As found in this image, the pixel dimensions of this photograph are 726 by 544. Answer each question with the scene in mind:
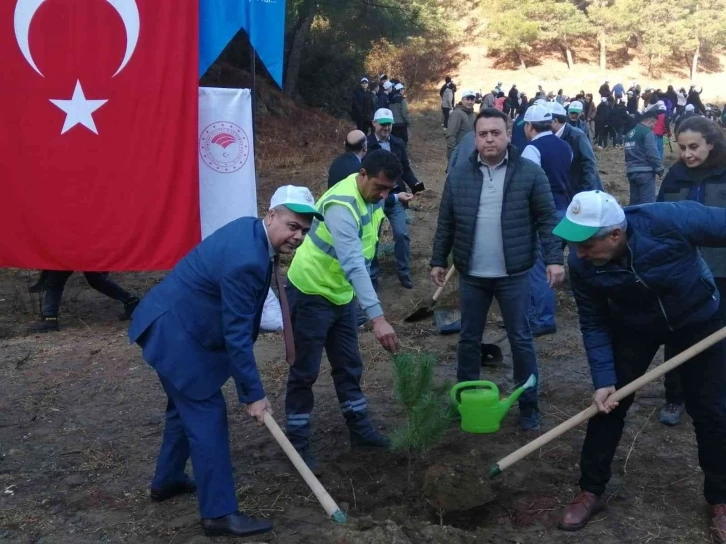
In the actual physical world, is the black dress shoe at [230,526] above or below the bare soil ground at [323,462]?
above

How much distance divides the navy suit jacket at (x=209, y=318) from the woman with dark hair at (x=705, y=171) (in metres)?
2.36

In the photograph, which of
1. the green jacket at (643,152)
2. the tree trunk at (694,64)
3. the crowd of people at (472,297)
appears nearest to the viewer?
the crowd of people at (472,297)

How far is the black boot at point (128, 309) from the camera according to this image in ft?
23.4

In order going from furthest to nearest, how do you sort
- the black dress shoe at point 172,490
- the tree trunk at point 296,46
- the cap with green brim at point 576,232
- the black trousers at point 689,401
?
1. the tree trunk at point 296,46
2. the black dress shoe at point 172,490
3. the black trousers at point 689,401
4. the cap with green brim at point 576,232

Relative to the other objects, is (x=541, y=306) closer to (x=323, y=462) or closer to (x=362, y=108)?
(x=323, y=462)

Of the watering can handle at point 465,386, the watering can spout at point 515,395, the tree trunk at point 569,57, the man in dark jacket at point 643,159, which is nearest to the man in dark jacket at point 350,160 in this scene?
the watering can handle at point 465,386

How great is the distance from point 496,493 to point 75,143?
4644 mm

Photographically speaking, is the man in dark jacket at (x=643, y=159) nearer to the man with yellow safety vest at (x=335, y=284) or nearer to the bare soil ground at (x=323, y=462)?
the bare soil ground at (x=323, y=462)

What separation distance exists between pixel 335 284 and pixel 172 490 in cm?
130

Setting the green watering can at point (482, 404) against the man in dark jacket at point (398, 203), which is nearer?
the green watering can at point (482, 404)

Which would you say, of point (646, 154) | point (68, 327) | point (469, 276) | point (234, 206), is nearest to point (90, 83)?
point (234, 206)

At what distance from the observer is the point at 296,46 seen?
67.1ft

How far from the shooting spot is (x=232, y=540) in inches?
130

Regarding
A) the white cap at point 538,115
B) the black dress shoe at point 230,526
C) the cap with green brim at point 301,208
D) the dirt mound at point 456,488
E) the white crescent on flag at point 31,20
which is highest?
the white crescent on flag at point 31,20
